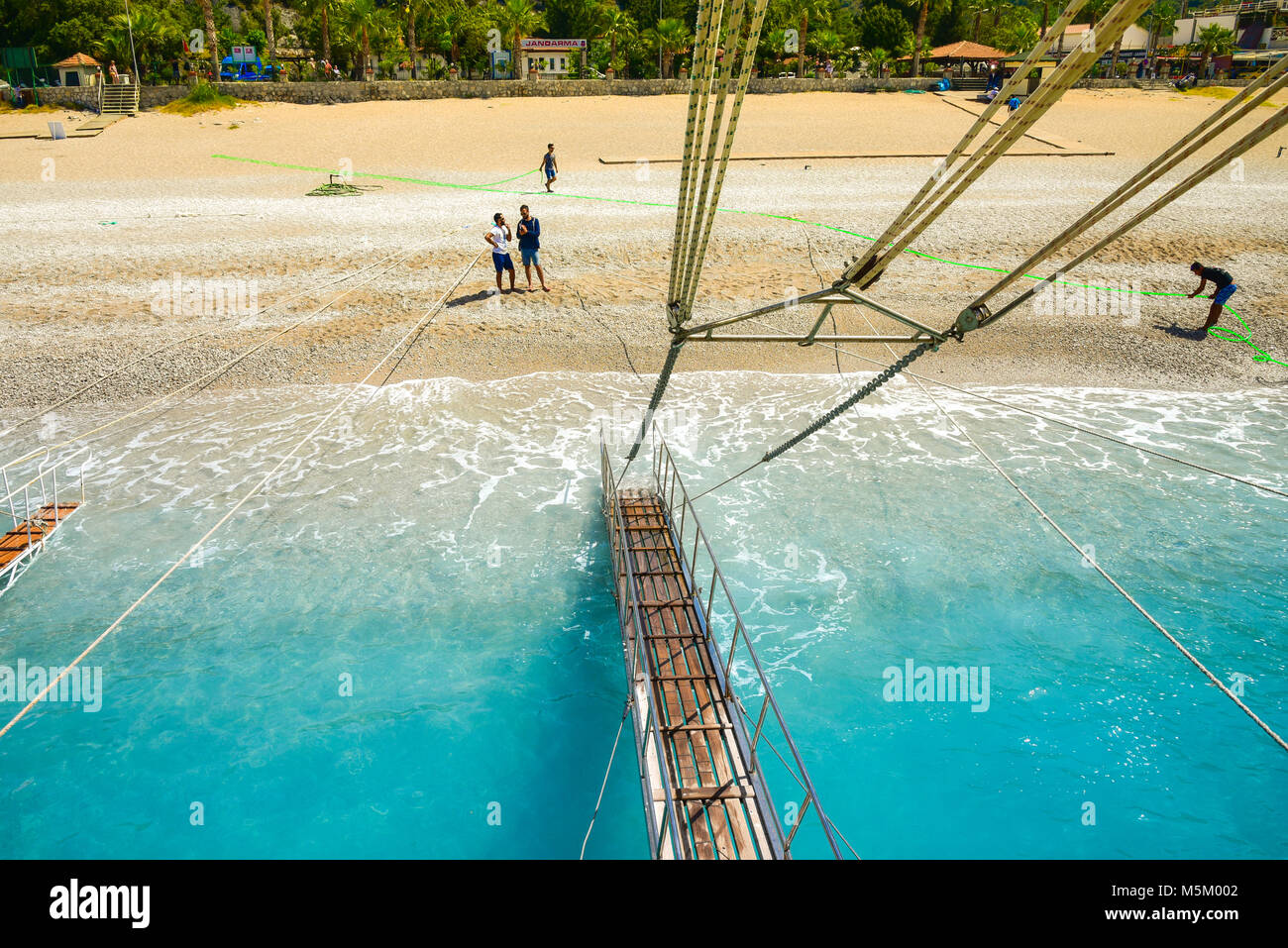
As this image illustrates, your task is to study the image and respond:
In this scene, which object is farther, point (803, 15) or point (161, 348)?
point (803, 15)

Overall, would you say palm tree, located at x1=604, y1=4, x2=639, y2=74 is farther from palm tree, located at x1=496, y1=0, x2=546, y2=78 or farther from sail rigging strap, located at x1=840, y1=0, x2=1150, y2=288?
sail rigging strap, located at x1=840, y1=0, x2=1150, y2=288

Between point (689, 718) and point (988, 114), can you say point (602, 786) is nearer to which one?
point (689, 718)

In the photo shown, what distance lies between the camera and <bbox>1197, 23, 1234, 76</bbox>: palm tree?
42.4 m

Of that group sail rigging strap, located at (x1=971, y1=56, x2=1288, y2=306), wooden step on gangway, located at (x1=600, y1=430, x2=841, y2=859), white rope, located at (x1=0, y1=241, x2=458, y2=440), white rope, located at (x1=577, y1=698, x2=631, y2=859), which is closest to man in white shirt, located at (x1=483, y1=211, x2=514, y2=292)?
white rope, located at (x1=0, y1=241, x2=458, y2=440)

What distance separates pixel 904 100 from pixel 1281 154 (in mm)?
14912

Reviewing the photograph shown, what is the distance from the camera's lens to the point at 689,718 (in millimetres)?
6270

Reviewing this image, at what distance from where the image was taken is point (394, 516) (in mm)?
10516

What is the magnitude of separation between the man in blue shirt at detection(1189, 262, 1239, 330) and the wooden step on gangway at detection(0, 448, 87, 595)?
18340mm

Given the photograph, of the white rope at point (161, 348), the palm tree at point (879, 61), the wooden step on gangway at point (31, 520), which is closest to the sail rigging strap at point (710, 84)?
the wooden step on gangway at point (31, 520)

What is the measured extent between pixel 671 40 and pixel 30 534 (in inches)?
1634

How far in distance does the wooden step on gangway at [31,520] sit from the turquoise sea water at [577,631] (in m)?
0.19

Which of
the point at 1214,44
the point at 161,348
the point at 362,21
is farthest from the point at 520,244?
the point at 1214,44

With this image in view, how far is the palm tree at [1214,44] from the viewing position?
4241 cm

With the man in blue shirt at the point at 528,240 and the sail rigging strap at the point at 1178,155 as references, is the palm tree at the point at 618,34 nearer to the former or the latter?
the man in blue shirt at the point at 528,240
